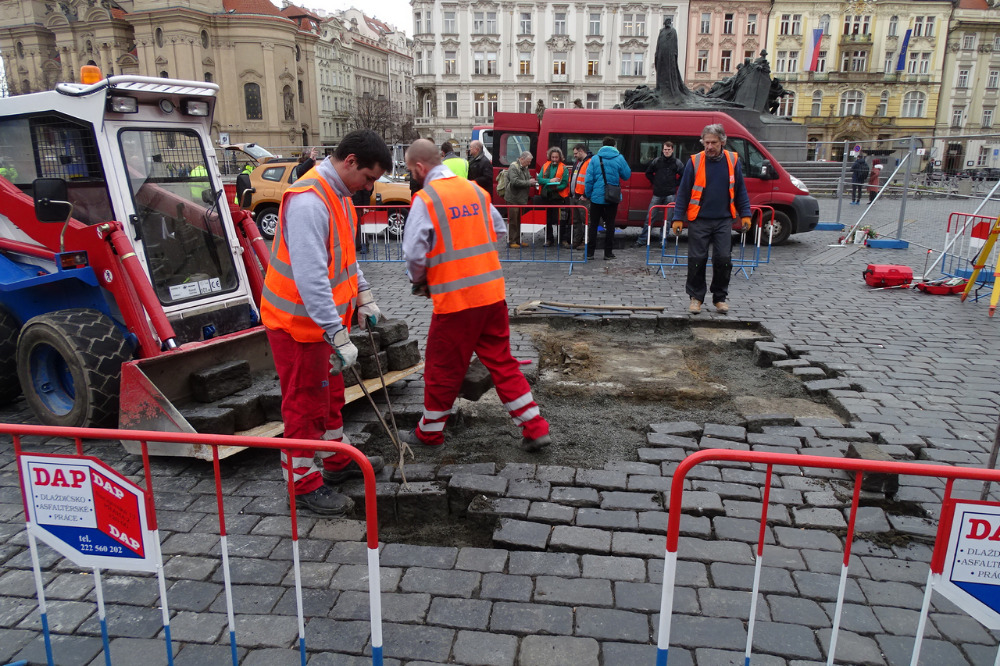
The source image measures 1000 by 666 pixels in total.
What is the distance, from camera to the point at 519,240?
13305 mm

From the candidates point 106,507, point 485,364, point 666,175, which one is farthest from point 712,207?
point 106,507

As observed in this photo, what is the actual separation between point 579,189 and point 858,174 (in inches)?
514

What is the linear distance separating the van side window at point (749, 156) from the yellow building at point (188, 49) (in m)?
58.8

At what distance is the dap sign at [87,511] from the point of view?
2332 mm

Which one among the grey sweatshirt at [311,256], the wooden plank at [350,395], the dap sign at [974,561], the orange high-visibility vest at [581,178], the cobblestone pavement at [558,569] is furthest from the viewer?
the orange high-visibility vest at [581,178]

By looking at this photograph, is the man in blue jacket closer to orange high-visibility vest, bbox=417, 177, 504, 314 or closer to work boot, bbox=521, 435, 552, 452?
orange high-visibility vest, bbox=417, 177, 504, 314

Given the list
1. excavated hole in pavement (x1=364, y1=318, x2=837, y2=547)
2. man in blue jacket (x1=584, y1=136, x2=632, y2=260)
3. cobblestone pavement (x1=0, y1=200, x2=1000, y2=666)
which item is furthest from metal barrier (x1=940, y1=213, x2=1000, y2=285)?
cobblestone pavement (x1=0, y1=200, x2=1000, y2=666)

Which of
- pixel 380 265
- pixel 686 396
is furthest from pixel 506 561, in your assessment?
pixel 380 265

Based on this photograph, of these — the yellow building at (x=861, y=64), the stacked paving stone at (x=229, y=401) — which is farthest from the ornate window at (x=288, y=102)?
the stacked paving stone at (x=229, y=401)

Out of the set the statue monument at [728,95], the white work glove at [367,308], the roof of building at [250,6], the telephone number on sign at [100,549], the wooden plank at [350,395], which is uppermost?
the roof of building at [250,6]

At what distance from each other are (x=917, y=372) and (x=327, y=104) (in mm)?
82041

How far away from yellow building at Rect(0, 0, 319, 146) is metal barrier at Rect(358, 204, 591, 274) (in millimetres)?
55737

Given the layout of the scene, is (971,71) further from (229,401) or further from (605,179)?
(229,401)

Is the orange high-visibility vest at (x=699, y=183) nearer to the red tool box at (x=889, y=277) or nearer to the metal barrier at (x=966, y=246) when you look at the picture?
the red tool box at (x=889, y=277)
